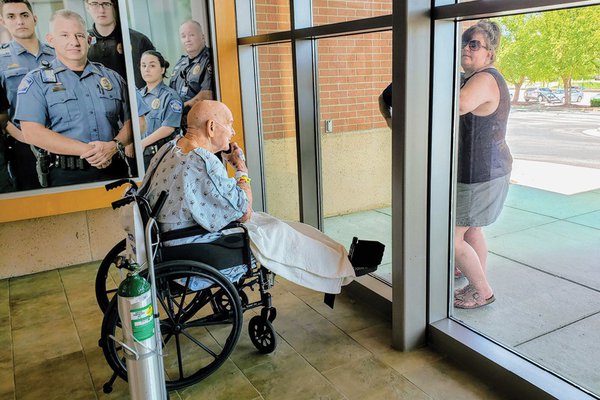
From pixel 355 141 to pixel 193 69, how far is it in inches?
59.1

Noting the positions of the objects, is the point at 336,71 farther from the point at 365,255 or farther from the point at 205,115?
the point at 365,255

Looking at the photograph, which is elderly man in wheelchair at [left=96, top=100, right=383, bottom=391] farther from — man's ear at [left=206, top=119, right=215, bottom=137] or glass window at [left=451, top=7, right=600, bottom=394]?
glass window at [left=451, top=7, right=600, bottom=394]

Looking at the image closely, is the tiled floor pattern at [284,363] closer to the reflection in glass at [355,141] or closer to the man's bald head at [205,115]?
the reflection in glass at [355,141]

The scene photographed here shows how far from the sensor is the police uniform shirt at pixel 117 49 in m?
3.76

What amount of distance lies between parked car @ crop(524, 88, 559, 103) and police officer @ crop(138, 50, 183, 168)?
2.76 metres

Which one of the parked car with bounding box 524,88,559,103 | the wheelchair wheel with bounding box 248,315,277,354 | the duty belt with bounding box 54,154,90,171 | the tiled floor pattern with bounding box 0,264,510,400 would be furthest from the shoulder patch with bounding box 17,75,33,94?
the parked car with bounding box 524,88,559,103

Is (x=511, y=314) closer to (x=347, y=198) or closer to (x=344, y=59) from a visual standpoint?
(x=347, y=198)

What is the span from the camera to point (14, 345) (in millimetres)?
2873

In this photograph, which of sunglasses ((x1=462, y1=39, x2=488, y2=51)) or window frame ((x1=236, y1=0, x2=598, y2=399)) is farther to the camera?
sunglasses ((x1=462, y1=39, x2=488, y2=51))

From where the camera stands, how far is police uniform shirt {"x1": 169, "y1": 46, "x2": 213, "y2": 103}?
13.5 ft

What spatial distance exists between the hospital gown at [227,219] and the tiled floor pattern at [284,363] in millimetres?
409

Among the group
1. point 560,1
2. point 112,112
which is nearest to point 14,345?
point 112,112

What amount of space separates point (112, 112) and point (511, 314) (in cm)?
298

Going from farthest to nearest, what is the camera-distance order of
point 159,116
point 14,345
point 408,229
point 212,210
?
point 159,116, point 14,345, point 408,229, point 212,210
